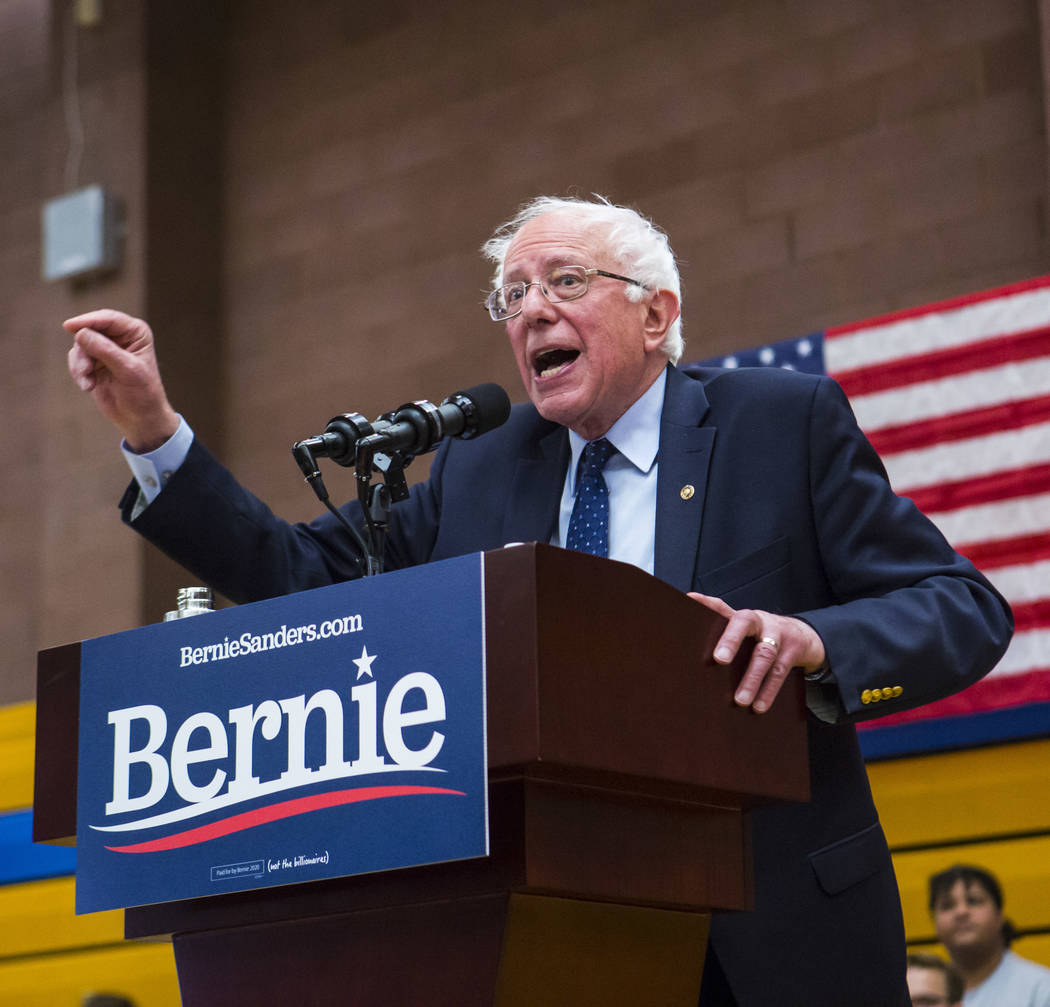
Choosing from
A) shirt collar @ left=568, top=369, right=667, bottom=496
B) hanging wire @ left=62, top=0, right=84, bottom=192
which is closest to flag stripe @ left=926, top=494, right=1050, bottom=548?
shirt collar @ left=568, top=369, right=667, bottom=496

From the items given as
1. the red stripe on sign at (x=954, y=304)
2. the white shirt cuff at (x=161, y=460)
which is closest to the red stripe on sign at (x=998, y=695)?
the red stripe on sign at (x=954, y=304)

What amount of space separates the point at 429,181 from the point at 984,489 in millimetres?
2662

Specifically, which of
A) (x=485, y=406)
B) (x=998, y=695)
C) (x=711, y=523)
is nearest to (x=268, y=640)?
(x=485, y=406)

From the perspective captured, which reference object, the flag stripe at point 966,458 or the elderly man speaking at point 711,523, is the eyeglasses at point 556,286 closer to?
the elderly man speaking at point 711,523

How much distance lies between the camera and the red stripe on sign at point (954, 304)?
360 centimetres

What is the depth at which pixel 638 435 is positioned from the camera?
206 cm

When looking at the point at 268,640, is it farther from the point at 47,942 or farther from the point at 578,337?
the point at 47,942

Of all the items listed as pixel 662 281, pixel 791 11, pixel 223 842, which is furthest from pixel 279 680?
pixel 791 11

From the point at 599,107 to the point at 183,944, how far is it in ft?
13.5

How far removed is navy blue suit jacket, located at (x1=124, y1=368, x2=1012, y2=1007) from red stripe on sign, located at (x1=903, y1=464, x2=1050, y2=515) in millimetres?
1680

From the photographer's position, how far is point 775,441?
1.93m

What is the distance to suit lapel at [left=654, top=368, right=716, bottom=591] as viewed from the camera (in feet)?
5.95

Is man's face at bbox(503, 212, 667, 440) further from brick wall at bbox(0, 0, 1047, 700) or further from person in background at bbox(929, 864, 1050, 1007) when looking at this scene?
brick wall at bbox(0, 0, 1047, 700)

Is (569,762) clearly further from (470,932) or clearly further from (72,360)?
(72,360)
